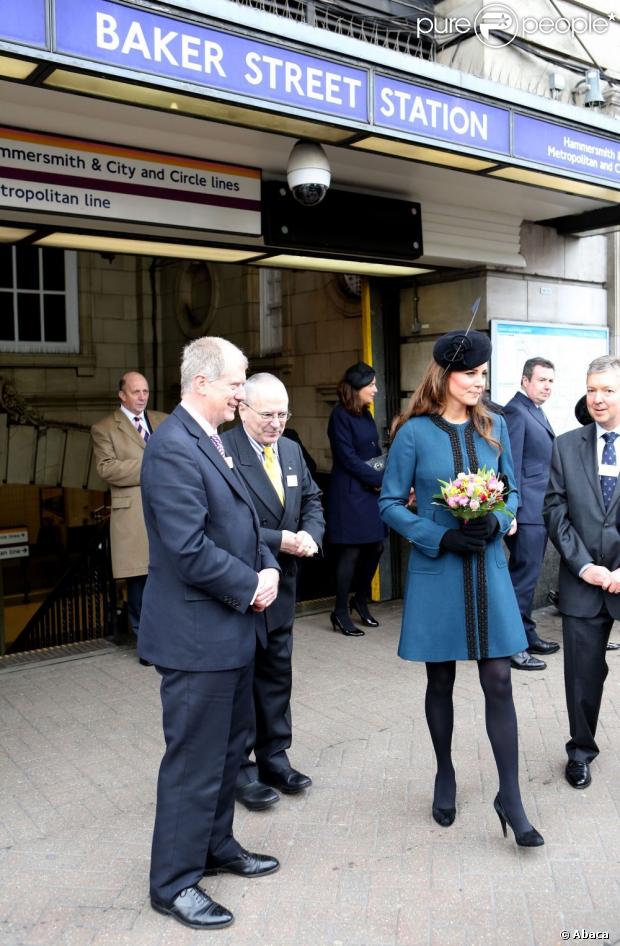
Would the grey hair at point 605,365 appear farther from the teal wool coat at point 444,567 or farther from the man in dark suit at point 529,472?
the man in dark suit at point 529,472

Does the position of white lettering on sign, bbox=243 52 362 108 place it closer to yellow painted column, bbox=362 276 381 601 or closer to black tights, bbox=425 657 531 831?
black tights, bbox=425 657 531 831

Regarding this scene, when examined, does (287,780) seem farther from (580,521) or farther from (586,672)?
(580,521)

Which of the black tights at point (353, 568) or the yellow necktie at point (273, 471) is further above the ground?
the yellow necktie at point (273, 471)

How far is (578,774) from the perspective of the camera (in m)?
4.37

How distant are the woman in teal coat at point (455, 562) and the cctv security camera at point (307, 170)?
207 centimetres

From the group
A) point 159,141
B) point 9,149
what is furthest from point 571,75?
point 9,149

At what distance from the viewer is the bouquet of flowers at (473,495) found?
11.6 ft

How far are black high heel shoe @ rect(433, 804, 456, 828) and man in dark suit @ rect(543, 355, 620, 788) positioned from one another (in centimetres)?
76

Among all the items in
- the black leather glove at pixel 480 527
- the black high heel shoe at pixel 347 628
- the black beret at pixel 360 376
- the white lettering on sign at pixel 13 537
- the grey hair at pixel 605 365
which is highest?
the black beret at pixel 360 376

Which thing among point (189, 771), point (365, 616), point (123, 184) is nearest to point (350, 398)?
point (365, 616)

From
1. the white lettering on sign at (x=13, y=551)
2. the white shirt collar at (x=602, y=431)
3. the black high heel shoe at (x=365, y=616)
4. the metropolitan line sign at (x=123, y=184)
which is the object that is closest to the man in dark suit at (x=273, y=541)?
the white shirt collar at (x=602, y=431)

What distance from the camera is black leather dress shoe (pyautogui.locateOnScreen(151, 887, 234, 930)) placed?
10.4 ft

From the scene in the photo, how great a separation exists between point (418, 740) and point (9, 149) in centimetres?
401

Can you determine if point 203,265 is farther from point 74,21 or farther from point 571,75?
point 74,21
